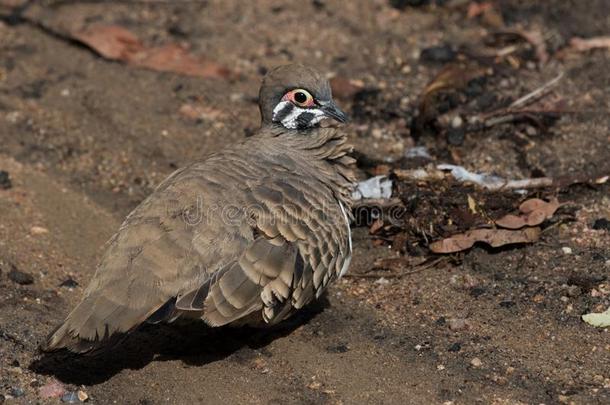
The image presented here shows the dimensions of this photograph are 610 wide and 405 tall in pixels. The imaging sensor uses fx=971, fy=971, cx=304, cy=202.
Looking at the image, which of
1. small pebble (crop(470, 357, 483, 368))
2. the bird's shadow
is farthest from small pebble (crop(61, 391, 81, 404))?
small pebble (crop(470, 357, 483, 368))

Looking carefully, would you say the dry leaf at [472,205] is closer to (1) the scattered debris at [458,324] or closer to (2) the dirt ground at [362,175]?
(2) the dirt ground at [362,175]

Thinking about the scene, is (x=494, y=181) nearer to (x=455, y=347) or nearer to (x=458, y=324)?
(x=458, y=324)

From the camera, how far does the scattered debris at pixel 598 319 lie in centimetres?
516

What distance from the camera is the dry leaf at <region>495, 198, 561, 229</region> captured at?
19.3 feet

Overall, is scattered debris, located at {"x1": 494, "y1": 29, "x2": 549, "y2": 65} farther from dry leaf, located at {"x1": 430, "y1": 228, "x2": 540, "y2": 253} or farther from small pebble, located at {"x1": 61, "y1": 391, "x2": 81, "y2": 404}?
small pebble, located at {"x1": 61, "y1": 391, "x2": 81, "y2": 404}

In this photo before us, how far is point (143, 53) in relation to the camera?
26.7 feet

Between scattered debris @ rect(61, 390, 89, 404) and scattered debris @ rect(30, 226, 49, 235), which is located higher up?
scattered debris @ rect(30, 226, 49, 235)

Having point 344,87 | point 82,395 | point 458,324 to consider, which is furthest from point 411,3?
point 82,395

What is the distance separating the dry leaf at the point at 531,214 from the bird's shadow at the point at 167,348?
122 cm

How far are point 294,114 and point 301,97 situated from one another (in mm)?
107

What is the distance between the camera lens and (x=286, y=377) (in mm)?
5055

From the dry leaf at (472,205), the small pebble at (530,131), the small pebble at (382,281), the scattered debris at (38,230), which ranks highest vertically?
the small pebble at (530,131)

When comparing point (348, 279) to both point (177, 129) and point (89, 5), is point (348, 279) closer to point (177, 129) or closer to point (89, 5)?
point (177, 129)

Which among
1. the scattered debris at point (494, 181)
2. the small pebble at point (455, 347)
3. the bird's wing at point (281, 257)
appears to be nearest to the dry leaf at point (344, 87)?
the scattered debris at point (494, 181)
